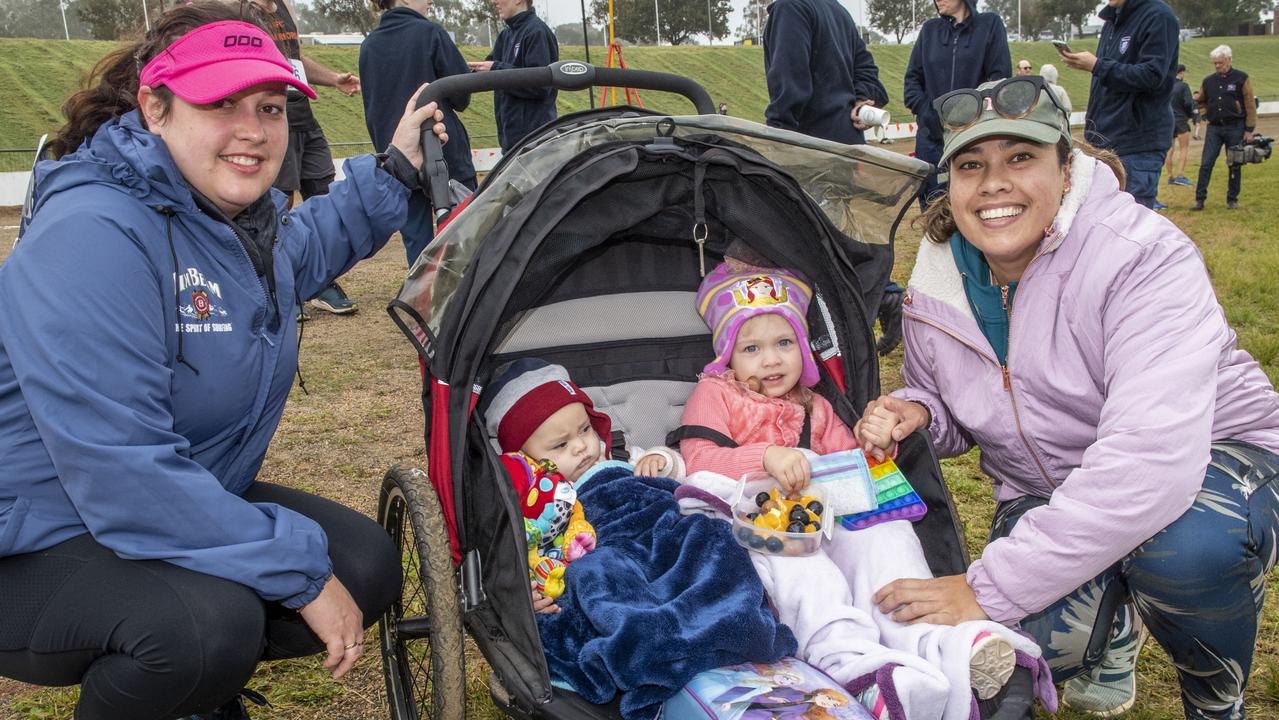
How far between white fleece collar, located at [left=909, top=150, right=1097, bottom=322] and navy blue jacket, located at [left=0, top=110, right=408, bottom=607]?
5.43ft

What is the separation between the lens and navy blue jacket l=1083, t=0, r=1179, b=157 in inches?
212

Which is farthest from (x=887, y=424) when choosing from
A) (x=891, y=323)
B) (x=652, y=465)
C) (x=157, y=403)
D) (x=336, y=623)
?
(x=891, y=323)

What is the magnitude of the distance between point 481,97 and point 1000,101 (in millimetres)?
29264

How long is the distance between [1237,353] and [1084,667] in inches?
34.0

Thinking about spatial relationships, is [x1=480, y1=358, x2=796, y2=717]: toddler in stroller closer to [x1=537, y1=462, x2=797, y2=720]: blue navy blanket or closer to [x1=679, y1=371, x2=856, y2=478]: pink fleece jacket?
[x1=537, y1=462, x2=797, y2=720]: blue navy blanket

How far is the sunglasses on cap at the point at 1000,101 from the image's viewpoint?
2.18 metres

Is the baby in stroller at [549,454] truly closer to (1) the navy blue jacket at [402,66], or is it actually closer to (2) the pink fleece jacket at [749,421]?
(2) the pink fleece jacket at [749,421]

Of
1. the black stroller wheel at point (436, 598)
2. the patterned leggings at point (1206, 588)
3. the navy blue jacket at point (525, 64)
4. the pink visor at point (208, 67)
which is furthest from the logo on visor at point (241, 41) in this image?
the navy blue jacket at point (525, 64)

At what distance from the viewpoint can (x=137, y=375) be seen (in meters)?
1.85

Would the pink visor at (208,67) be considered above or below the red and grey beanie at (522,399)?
above

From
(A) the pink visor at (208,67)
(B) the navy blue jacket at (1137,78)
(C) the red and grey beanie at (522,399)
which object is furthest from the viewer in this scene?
(B) the navy blue jacket at (1137,78)

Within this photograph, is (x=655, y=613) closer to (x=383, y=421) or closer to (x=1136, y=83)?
(x=383, y=421)

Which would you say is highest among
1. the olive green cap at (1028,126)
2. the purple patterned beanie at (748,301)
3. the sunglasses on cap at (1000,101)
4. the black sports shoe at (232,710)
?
the sunglasses on cap at (1000,101)

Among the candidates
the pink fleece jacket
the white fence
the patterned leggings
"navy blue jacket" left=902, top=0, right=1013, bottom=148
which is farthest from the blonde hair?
the white fence
